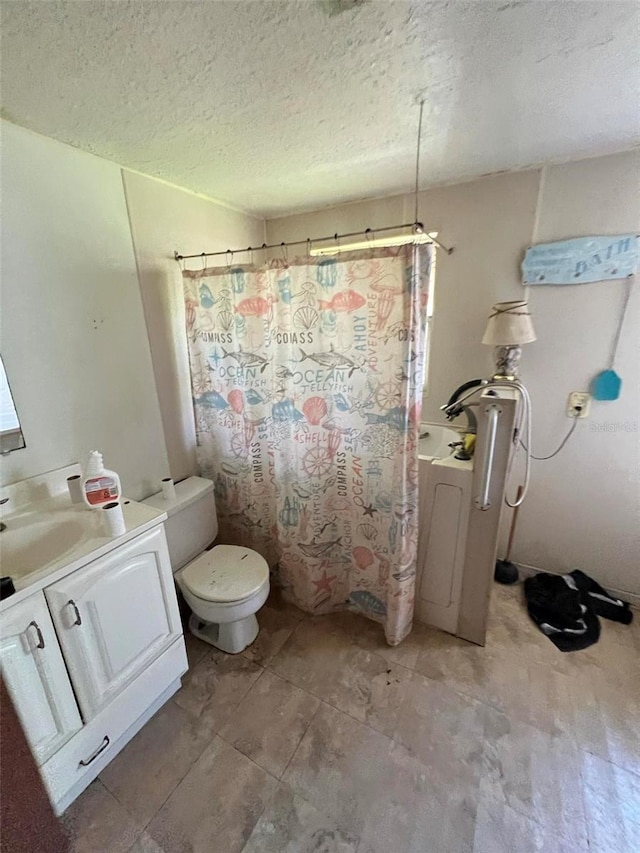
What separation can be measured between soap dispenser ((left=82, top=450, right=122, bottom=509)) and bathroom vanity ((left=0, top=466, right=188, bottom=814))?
0.30ft

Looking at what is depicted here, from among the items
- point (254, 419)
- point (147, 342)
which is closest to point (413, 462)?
point (254, 419)

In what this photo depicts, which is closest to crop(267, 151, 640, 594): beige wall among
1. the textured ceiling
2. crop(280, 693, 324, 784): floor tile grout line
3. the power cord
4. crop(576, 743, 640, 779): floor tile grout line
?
the power cord

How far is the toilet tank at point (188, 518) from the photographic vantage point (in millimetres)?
1711

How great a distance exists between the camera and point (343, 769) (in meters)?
1.26

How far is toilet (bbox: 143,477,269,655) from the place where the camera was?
1.57 metres

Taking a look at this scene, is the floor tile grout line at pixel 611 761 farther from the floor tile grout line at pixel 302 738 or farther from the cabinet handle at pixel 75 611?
the cabinet handle at pixel 75 611

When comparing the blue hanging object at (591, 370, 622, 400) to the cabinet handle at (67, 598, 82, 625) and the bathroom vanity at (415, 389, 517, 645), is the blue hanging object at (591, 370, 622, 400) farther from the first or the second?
the cabinet handle at (67, 598, 82, 625)

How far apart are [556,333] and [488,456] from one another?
33.2 inches

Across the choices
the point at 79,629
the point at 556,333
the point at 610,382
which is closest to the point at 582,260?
the point at 556,333

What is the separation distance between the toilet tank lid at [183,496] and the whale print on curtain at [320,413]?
0.15 m

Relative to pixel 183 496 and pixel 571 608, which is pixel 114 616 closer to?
pixel 183 496

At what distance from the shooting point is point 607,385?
174cm

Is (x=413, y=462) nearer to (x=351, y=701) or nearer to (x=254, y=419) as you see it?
(x=254, y=419)

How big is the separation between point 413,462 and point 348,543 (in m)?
0.61
